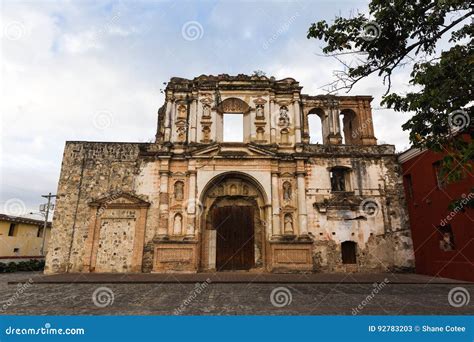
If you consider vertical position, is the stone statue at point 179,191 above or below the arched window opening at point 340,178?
below

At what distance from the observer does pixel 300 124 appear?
675 inches

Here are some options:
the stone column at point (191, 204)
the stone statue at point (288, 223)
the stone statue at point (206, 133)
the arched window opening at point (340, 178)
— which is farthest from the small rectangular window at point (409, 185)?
the stone column at point (191, 204)

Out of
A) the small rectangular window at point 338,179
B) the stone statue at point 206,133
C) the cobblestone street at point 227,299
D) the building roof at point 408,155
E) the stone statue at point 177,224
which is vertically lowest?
the cobblestone street at point 227,299

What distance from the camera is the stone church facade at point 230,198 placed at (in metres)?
14.8

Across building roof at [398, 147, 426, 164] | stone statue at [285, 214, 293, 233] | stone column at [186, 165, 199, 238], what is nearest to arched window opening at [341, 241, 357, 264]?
stone statue at [285, 214, 293, 233]

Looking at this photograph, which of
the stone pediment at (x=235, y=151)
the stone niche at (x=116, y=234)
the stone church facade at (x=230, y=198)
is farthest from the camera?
the stone pediment at (x=235, y=151)

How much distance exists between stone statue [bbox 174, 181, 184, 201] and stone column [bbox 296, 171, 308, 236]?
6383mm

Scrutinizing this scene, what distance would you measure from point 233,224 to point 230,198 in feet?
4.77

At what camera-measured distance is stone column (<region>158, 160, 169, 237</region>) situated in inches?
590

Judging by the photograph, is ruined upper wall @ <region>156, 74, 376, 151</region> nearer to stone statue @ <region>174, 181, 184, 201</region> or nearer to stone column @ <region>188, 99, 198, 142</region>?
stone column @ <region>188, 99, 198, 142</region>

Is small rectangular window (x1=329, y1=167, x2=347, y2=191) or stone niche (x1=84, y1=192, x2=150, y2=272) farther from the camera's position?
small rectangular window (x1=329, y1=167, x2=347, y2=191)

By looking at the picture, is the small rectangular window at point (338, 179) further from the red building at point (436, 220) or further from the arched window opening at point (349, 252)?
the red building at point (436, 220)

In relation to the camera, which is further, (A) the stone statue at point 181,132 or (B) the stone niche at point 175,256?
(A) the stone statue at point 181,132

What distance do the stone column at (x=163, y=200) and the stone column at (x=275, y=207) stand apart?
566 centimetres
